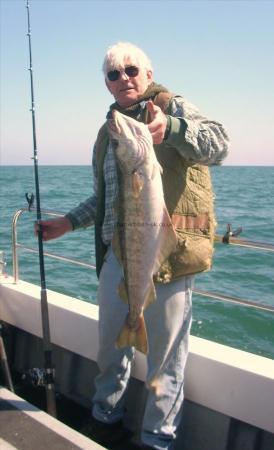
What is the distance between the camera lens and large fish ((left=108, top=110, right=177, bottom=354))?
2.26m

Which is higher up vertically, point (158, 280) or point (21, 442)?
point (158, 280)

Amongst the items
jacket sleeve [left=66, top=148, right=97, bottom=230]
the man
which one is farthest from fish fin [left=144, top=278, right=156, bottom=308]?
jacket sleeve [left=66, top=148, right=97, bottom=230]

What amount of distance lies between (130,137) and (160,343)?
1234 millimetres

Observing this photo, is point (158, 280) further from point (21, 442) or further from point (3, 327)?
point (3, 327)

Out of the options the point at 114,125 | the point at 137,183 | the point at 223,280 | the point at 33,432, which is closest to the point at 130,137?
the point at 114,125

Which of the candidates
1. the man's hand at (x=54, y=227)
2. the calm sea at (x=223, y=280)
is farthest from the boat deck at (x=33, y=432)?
the calm sea at (x=223, y=280)

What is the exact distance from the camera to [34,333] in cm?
421

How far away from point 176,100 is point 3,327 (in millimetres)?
2797

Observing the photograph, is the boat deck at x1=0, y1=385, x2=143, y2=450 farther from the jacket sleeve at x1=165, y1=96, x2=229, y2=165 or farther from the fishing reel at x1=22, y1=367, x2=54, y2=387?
the jacket sleeve at x1=165, y1=96, x2=229, y2=165

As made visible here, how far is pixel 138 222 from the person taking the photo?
2.45 metres

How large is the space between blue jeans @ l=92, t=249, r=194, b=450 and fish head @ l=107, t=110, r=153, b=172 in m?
0.81

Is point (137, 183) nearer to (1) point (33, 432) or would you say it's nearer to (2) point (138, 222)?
(2) point (138, 222)

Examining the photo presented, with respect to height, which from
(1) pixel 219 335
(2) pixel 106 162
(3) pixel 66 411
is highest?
(2) pixel 106 162

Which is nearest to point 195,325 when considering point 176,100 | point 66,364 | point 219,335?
point 219,335
